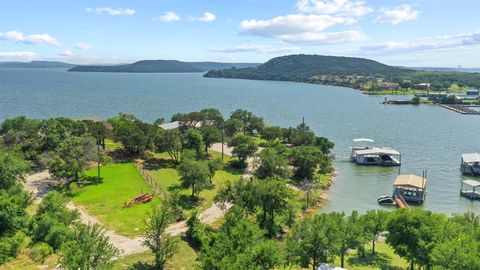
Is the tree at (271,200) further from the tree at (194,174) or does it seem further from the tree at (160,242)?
the tree at (160,242)

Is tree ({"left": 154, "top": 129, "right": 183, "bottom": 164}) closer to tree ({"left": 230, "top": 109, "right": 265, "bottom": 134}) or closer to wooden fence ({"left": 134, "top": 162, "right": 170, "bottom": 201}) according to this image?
wooden fence ({"left": 134, "top": 162, "right": 170, "bottom": 201})

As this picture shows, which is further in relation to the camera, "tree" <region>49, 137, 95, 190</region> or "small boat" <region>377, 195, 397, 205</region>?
"small boat" <region>377, 195, 397, 205</region>

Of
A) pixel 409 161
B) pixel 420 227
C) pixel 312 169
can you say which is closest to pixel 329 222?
pixel 420 227

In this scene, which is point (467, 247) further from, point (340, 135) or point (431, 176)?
point (340, 135)

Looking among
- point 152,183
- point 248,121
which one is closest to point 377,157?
point 248,121

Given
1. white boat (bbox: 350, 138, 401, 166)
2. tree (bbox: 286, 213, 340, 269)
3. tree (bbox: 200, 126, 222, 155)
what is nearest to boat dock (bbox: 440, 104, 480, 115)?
white boat (bbox: 350, 138, 401, 166)

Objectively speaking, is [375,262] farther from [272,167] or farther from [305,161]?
[305,161]
